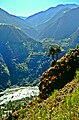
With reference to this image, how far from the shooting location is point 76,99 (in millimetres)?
17484

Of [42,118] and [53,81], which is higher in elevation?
[53,81]

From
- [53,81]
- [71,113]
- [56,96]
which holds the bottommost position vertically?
[71,113]

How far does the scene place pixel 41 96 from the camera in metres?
36.9

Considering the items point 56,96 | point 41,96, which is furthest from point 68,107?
point 41,96

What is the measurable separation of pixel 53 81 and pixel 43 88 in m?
1.65

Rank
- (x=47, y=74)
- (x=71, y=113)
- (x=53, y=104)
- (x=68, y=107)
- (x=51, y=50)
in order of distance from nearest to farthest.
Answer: (x=71, y=113) < (x=68, y=107) < (x=53, y=104) < (x=47, y=74) < (x=51, y=50)

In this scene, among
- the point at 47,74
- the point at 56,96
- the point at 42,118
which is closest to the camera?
the point at 42,118

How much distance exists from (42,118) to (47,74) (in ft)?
70.4

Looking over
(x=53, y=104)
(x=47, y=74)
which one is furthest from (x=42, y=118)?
(x=47, y=74)

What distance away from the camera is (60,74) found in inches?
1517

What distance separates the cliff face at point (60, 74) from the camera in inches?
1460

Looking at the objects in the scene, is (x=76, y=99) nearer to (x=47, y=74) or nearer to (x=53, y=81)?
(x=53, y=81)

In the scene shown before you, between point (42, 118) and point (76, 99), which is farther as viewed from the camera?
point (42, 118)

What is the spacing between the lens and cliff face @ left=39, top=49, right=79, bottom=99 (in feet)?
122
